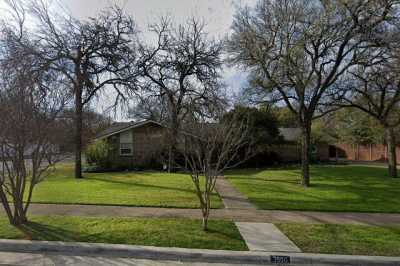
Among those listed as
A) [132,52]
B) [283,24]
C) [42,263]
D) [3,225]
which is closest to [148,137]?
[132,52]

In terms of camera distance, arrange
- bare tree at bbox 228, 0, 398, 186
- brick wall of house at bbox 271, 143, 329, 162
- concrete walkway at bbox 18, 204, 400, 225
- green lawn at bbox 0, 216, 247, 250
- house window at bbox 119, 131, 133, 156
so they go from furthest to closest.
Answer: brick wall of house at bbox 271, 143, 329, 162 < house window at bbox 119, 131, 133, 156 < bare tree at bbox 228, 0, 398, 186 < concrete walkway at bbox 18, 204, 400, 225 < green lawn at bbox 0, 216, 247, 250

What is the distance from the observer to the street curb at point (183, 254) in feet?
17.4

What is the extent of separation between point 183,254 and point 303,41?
11.8 meters

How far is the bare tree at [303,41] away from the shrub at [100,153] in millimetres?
14783

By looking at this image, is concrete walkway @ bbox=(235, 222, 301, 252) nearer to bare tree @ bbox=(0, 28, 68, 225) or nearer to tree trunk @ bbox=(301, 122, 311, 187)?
bare tree @ bbox=(0, 28, 68, 225)

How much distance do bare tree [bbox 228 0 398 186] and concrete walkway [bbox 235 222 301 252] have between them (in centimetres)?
883

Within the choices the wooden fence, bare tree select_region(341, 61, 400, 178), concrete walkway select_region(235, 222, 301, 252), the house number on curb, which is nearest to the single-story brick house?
bare tree select_region(341, 61, 400, 178)

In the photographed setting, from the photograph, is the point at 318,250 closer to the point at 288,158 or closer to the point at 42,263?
the point at 42,263

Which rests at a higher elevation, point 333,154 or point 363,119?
point 363,119

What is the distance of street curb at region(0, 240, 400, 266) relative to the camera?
17.4ft

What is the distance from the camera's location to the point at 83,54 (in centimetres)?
1980

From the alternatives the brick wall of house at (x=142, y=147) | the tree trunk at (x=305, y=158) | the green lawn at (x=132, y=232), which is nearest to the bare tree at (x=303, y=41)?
the tree trunk at (x=305, y=158)

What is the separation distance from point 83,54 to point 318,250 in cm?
1863

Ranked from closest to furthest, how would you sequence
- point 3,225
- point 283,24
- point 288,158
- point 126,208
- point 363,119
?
point 3,225
point 126,208
point 283,24
point 363,119
point 288,158
